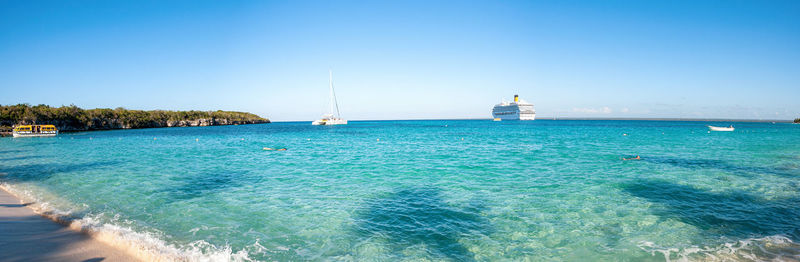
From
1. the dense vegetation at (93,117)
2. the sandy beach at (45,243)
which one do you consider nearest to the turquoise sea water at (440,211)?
the sandy beach at (45,243)

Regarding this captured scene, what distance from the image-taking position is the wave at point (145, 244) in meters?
5.97

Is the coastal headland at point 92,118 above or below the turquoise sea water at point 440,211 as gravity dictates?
above

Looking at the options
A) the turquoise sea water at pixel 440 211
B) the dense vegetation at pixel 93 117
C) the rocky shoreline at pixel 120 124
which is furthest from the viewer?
the rocky shoreline at pixel 120 124

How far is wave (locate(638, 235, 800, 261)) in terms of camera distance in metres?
6.02

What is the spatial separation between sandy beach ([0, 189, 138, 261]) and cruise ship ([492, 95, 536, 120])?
539 ft

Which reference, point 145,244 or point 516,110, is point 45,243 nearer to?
point 145,244

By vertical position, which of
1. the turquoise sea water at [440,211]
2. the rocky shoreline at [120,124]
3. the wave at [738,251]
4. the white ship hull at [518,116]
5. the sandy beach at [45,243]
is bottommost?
the wave at [738,251]

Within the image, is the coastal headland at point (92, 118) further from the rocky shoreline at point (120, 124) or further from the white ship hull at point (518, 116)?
the white ship hull at point (518, 116)

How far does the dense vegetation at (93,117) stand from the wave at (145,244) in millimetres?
85240

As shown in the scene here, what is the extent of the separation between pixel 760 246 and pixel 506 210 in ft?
16.8

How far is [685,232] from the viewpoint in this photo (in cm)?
734

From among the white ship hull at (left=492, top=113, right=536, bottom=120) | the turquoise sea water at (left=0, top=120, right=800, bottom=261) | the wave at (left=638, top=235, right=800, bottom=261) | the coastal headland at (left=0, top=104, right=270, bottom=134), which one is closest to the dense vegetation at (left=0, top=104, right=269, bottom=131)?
the coastal headland at (left=0, top=104, right=270, bottom=134)

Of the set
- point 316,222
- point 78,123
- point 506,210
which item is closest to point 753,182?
point 506,210

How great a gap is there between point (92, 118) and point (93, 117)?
0.54 meters
